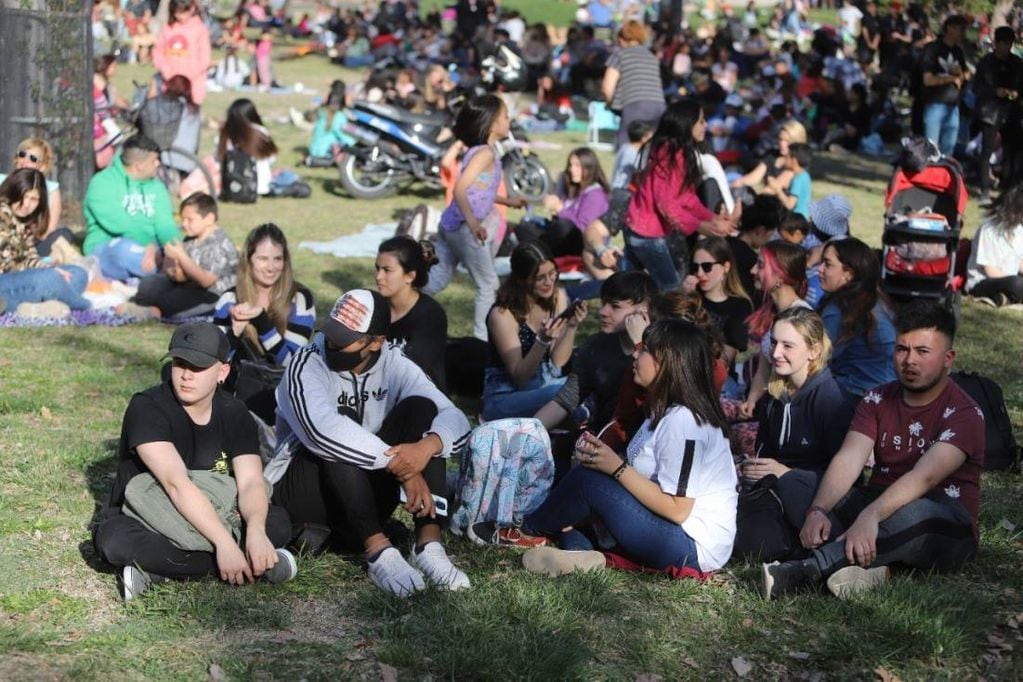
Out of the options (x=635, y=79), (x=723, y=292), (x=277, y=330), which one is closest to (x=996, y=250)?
(x=723, y=292)

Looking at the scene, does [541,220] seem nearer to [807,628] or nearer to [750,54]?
[807,628]

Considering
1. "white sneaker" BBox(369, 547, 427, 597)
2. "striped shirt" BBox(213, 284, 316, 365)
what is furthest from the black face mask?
"striped shirt" BBox(213, 284, 316, 365)

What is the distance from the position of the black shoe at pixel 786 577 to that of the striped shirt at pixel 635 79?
905cm

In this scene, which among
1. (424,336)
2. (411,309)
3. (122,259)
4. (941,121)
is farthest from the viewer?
(941,121)

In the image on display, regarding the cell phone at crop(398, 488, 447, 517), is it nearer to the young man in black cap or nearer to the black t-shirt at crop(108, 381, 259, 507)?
the young man in black cap

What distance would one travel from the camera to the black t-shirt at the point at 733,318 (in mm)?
7473

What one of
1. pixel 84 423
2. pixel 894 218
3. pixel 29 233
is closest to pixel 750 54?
pixel 894 218

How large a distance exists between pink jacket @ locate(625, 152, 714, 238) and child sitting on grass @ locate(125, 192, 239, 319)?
2.71 metres

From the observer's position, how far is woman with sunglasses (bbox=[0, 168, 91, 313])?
30.3 feet

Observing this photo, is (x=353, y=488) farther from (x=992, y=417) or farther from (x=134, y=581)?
(x=992, y=417)

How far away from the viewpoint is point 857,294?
22.3 ft

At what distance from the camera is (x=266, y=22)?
111 ft

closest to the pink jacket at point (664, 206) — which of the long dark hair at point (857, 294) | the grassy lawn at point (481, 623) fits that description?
the long dark hair at point (857, 294)

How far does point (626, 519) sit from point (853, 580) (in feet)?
2.75
